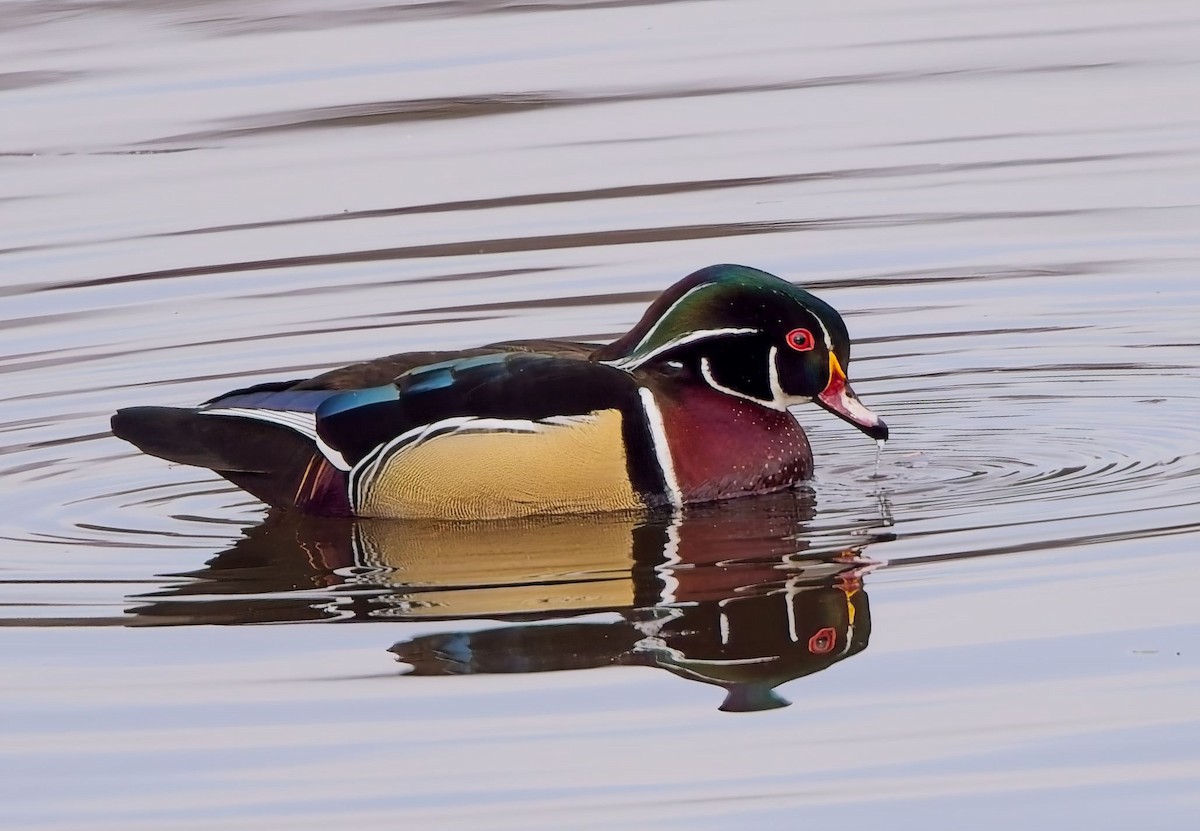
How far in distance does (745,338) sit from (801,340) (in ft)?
0.68

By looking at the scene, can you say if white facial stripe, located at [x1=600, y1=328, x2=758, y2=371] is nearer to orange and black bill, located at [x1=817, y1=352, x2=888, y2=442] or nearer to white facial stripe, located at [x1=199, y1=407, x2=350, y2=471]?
orange and black bill, located at [x1=817, y1=352, x2=888, y2=442]

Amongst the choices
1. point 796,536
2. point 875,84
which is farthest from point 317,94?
point 796,536

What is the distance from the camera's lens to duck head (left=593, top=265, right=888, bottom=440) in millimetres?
9273

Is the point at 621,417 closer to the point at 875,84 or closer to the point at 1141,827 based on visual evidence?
the point at 1141,827

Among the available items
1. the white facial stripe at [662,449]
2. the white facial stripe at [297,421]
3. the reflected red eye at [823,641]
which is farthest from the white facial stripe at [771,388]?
the reflected red eye at [823,641]

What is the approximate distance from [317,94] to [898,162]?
4.48 m

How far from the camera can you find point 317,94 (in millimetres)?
17031

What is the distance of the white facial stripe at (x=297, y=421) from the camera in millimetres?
9273

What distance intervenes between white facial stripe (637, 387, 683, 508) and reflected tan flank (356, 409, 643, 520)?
14 cm

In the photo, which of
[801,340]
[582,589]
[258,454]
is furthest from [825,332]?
[258,454]

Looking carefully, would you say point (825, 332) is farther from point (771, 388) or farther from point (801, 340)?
point (771, 388)

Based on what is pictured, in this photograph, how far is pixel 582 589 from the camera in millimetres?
7828

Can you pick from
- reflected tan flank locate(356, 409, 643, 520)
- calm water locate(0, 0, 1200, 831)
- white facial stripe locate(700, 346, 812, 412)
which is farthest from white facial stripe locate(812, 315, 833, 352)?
reflected tan flank locate(356, 409, 643, 520)

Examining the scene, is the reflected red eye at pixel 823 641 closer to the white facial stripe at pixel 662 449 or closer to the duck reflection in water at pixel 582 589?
the duck reflection in water at pixel 582 589
